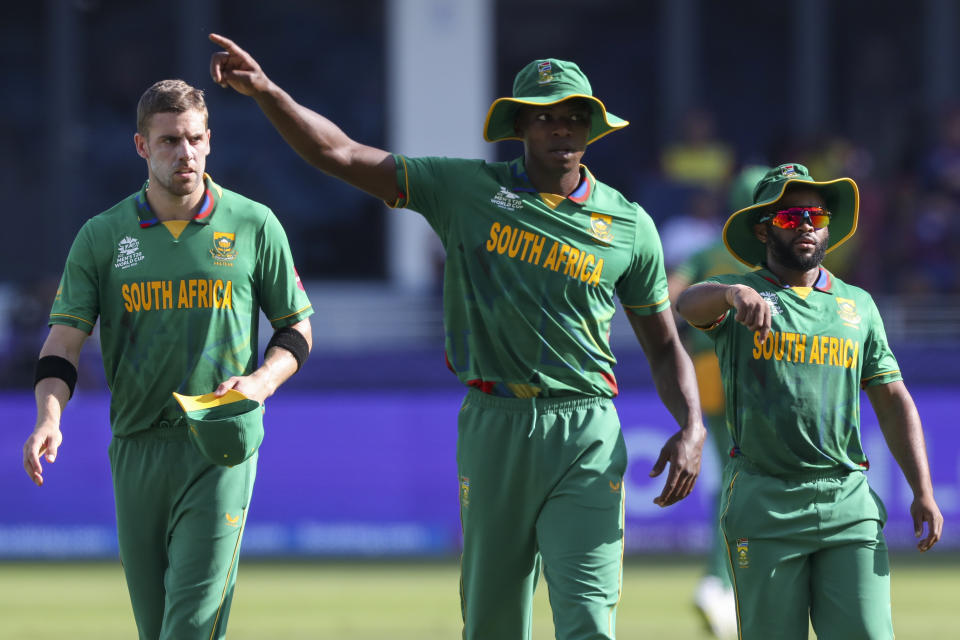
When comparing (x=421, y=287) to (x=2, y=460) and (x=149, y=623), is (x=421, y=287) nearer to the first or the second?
(x=2, y=460)

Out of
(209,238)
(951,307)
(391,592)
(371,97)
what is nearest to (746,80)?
(371,97)

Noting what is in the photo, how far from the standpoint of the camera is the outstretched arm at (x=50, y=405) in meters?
4.98

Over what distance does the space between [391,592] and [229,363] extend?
508 cm

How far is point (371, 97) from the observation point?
1694 cm

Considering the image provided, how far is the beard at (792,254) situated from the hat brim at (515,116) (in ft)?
2.29

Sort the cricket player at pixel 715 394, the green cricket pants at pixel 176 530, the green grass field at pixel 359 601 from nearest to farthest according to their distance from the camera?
the green cricket pants at pixel 176 530 → the cricket player at pixel 715 394 → the green grass field at pixel 359 601

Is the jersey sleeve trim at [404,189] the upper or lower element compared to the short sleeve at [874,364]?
upper

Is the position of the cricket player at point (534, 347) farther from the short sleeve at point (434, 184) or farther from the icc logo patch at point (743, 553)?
the icc logo patch at point (743, 553)

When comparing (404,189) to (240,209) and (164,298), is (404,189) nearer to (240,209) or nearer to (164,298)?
(240,209)

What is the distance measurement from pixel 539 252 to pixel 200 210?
4.06ft

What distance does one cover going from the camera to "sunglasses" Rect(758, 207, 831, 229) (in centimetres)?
540

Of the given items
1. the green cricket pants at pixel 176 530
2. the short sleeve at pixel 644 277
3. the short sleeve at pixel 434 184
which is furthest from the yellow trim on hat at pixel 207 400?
the short sleeve at pixel 644 277

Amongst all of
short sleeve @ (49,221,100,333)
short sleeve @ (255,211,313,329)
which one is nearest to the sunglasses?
short sleeve @ (255,211,313,329)

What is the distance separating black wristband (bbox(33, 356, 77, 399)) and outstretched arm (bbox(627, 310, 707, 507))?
206cm
